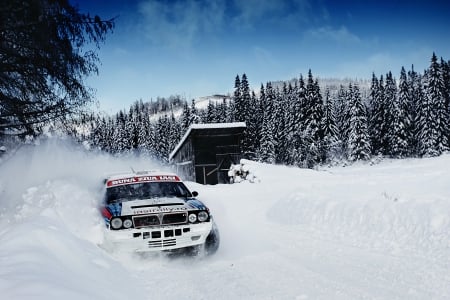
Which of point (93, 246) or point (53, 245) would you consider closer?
point (53, 245)

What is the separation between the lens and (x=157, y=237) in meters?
5.91

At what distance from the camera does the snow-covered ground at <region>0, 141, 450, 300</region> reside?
4.05 meters

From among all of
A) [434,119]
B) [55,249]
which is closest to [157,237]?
[55,249]

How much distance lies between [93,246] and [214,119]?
63.4 meters

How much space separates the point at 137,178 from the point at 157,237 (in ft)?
6.79

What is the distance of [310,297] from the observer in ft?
13.8

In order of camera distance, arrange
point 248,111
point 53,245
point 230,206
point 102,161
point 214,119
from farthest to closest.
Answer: point 214,119 → point 248,111 → point 102,161 → point 230,206 → point 53,245

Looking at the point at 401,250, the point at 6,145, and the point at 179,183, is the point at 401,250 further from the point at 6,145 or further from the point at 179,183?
the point at 6,145

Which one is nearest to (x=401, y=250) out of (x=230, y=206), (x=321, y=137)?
(x=230, y=206)

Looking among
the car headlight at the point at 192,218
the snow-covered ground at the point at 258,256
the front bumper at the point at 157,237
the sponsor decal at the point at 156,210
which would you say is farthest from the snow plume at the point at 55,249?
the car headlight at the point at 192,218

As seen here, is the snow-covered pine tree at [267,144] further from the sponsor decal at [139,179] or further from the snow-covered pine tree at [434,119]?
the sponsor decal at [139,179]

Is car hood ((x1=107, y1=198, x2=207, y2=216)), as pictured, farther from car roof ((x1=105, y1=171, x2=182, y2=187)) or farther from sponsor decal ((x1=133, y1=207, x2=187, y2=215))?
car roof ((x1=105, y1=171, x2=182, y2=187))

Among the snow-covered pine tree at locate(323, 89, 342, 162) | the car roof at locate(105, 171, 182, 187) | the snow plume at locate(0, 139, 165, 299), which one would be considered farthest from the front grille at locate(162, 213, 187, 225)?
the snow-covered pine tree at locate(323, 89, 342, 162)

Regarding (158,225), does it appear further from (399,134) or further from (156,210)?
(399,134)
